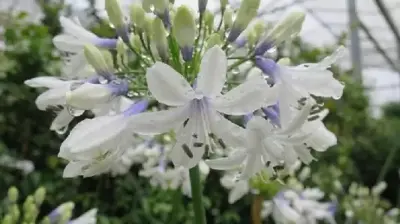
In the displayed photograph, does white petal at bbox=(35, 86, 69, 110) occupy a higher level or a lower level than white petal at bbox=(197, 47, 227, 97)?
lower

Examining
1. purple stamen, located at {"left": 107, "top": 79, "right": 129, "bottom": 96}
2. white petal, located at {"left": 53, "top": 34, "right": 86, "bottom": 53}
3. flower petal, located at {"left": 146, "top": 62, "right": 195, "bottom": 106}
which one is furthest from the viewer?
white petal, located at {"left": 53, "top": 34, "right": 86, "bottom": 53}

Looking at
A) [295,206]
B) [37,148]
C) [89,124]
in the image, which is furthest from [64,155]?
[37,148]

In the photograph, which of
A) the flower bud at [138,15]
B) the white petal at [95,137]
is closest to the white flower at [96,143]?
the white petal at [95,137]

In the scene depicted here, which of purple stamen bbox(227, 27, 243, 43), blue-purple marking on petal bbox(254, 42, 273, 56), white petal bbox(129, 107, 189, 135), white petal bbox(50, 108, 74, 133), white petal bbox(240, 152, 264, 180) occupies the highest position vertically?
purple stamen bbox(227, 27, 243, 43)

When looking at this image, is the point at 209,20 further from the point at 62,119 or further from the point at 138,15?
the point at 62,119

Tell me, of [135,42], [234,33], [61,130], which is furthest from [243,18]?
[61,130]

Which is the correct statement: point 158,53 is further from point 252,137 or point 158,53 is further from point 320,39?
point 320,39

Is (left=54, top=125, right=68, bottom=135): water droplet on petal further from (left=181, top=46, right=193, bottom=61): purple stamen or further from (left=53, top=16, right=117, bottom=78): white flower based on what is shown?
(left=181, top=46, right=193, bottom=61): purple stamen

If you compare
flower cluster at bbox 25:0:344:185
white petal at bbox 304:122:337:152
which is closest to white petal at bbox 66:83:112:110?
flower cluster at bbox 25:0:344:185
